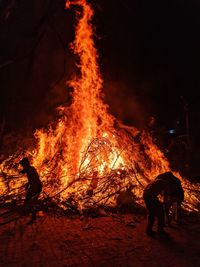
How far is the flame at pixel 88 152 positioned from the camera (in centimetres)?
979

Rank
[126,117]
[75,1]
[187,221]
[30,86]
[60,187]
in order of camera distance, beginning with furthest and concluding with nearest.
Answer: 1. [126,117]
2. [30,86]
3. [75,1]
4. [60,187]
5. [187,221]

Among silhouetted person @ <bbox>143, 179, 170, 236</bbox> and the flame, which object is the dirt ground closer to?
silhouetted person @ <bbox>143, 179, 170, 236</bbox>

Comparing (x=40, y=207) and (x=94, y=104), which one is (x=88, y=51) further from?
(x=40, y=207)

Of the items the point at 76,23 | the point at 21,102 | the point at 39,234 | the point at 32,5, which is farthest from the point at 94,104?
the point at 39,234

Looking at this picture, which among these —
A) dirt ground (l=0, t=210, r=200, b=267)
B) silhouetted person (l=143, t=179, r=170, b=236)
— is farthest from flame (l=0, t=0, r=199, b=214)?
silhouetted person (l=143, t=179, r=170, b=236)

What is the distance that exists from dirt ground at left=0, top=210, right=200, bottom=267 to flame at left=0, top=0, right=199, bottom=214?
4.74 ft

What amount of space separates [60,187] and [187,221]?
12.7 feet

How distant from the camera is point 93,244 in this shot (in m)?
6.54

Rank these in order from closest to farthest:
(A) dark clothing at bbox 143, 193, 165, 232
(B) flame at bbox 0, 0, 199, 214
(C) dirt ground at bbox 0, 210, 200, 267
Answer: (C) dirt ground at bbox 0, 210, 200, 267 < (A) dark clothing at bbox 143, 193, 165, 232 < (B) flame at bbox 0, 0, 199, 214

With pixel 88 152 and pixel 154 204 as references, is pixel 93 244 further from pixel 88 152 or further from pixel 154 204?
pixel 88 152

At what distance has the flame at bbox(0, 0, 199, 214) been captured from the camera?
9.79 metres

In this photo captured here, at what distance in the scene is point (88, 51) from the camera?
1288 cm

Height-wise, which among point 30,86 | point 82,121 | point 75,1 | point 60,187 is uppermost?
point 75,1

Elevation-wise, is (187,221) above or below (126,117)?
below
